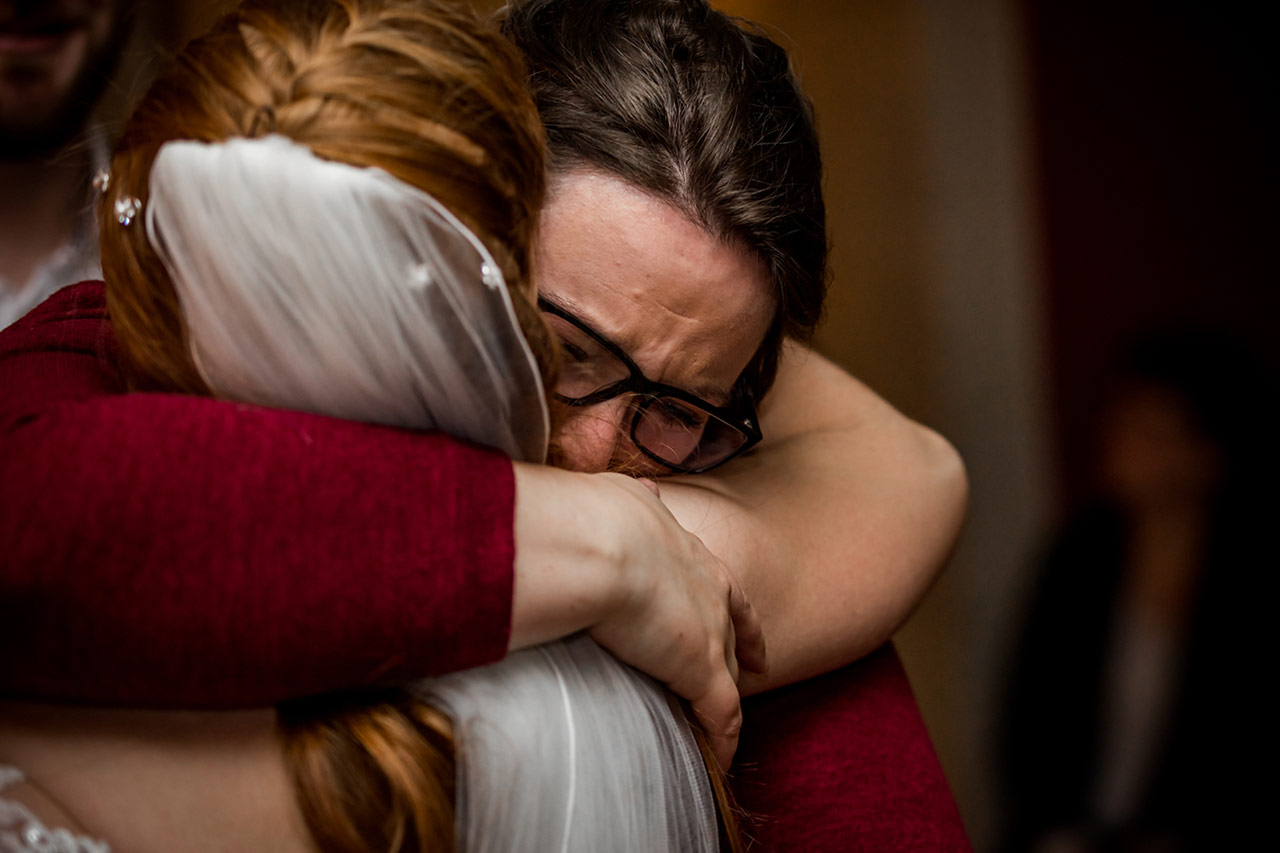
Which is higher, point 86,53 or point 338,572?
point 86,53

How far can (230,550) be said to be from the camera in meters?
0.56

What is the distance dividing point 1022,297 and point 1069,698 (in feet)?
5.08

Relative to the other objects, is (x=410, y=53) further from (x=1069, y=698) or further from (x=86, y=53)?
(x=1069, y=698)

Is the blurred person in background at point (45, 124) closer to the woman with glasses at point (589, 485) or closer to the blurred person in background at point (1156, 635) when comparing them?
the woman with glasses at point (589, 485)

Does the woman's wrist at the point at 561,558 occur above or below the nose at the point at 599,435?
above

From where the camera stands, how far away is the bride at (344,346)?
61cm

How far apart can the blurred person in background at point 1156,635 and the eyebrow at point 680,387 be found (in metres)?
2.56

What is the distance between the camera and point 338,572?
580mm

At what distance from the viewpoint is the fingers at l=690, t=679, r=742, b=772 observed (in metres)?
0.79

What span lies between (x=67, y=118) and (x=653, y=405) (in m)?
1.13

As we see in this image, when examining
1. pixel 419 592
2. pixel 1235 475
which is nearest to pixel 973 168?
pixel 1235 475

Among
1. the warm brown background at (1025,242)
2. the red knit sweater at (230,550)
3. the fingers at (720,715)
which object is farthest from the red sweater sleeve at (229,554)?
the warm brown background at (1025,242)

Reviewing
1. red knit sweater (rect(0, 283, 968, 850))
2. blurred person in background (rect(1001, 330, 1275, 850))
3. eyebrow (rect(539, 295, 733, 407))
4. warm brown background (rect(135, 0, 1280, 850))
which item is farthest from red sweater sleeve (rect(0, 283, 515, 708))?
warm brown background (rect(135, 0, 1280, 850))

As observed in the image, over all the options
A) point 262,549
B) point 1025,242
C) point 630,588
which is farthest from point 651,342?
point 1025,242
